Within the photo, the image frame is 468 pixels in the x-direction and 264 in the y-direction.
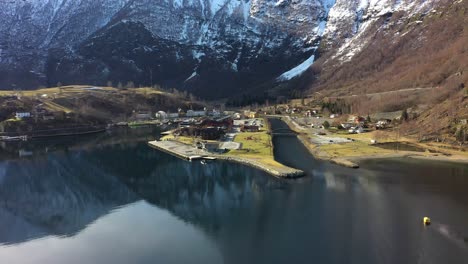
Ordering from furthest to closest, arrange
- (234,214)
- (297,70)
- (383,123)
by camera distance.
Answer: (297,70) → (383,123) → (234,214)

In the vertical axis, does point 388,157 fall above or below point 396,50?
below

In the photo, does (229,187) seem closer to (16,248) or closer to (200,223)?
(200,223)

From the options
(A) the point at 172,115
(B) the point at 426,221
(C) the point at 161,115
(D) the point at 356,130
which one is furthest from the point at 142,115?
(B) the point at 426,221

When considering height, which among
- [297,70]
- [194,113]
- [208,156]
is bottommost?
[208,156]

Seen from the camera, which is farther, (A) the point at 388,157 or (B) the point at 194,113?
(B) the point at 194,113

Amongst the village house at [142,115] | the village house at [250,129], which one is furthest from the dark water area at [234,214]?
the village house at [142,115]

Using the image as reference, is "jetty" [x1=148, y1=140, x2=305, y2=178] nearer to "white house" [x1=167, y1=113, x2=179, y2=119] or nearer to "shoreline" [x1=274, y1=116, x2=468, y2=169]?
"shoreline" [x1=274, y1=116, x2=468, y2=169]

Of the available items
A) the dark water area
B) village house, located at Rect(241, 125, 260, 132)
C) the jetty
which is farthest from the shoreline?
village house, located at Rect(241, 125, 260, 132)

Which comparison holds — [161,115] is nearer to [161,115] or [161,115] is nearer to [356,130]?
[161,115]
